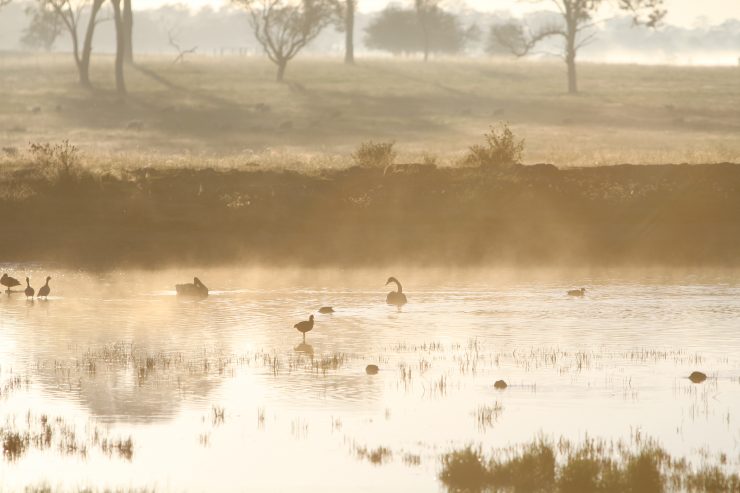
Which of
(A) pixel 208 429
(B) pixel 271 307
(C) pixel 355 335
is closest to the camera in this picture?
(A) pixel 208 429

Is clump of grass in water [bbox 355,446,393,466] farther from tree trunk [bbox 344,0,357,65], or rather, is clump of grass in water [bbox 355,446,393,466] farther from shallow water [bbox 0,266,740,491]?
tree trunk [bbox 344,0,357,65]

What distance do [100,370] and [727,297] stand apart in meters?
14.3

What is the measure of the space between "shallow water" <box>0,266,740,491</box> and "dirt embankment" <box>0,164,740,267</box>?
18.9 feet

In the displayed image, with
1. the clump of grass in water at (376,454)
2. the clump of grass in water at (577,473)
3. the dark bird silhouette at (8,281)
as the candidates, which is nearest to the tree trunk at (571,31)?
the dark bird silhouette at (8,281)

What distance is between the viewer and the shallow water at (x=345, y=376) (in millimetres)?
14227

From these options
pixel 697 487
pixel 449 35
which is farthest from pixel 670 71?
pixel 697 487

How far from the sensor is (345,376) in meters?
19.4

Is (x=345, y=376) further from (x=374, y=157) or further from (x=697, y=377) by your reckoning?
(x=374, y=157)

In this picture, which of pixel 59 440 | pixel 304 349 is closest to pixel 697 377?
pixel 304 349

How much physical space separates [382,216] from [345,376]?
21168mm

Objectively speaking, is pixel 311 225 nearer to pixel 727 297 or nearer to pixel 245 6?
pixel 727 297

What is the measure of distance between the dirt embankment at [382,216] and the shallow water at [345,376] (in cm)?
578

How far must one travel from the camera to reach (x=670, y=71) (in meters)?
118

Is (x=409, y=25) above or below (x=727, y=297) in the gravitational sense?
above
